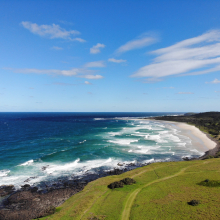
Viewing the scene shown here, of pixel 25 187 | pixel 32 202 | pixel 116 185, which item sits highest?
pixel 116 185

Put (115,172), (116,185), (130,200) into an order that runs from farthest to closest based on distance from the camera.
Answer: (115,172) → (116,185) → (130,200)

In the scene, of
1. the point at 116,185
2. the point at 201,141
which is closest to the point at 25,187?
the point at 116,185

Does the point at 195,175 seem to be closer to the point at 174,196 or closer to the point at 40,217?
the point at 174,196

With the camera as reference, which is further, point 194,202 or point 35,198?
point 35,198

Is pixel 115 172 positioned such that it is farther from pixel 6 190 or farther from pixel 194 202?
pixel 6 190

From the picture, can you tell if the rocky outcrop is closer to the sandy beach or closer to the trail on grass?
the trail on grass

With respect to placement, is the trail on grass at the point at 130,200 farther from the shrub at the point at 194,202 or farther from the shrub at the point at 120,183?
the shrub at the point at 194,202

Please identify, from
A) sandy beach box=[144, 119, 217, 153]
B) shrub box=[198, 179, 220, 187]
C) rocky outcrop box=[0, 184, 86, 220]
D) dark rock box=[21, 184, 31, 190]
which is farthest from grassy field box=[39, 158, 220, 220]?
sandy beach box=[144, 119, 217, 153]

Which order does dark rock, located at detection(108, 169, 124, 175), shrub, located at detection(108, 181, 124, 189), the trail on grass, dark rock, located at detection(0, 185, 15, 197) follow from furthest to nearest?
dark rock, located at detection(108, 169, 124, 175) → dark rock, located at detection(0, 185, 15, 197) → shrub, located at detection(108, 181, 124, 189) → the trail on grass

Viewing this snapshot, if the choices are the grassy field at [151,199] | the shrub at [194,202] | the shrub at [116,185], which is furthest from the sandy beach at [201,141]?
the shrub at [194,202]

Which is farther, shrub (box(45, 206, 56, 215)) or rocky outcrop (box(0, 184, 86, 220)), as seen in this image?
rocky outcrop (box(0, 184, 86, 220))
